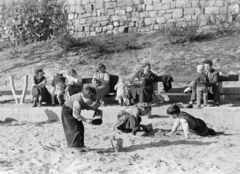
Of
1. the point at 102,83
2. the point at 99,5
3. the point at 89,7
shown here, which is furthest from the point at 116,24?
the point at 102,83

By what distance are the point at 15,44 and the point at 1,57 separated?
1.04 meters

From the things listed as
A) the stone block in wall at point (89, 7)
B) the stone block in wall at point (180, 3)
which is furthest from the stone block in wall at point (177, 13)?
the stone block in wall at point (89, 7)

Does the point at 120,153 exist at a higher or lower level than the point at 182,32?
lower

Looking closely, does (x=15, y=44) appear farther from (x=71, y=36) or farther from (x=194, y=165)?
(x=194, y=165)

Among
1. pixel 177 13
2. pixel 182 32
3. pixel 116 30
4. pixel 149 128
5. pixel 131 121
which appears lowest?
pixel 149 128

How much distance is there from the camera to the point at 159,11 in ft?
53.6

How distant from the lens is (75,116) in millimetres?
7320

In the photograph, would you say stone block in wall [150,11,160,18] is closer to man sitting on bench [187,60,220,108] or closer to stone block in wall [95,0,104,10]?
stone block in wall [95,0,104,10]

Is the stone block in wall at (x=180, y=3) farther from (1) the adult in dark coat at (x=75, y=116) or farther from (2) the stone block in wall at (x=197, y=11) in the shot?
(1) the adult in dark coat at (x=75, y=116)

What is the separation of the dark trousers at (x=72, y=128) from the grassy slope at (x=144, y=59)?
19.8ft

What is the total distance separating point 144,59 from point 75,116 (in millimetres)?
7232

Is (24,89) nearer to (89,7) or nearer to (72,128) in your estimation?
(72,128)

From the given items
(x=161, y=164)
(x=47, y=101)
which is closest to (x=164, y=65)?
(x=47, y=101)

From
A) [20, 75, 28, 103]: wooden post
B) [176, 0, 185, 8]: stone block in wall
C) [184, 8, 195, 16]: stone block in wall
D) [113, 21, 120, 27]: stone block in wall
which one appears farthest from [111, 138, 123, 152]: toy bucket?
[113, 21, 120, 27]: stone block in wall
